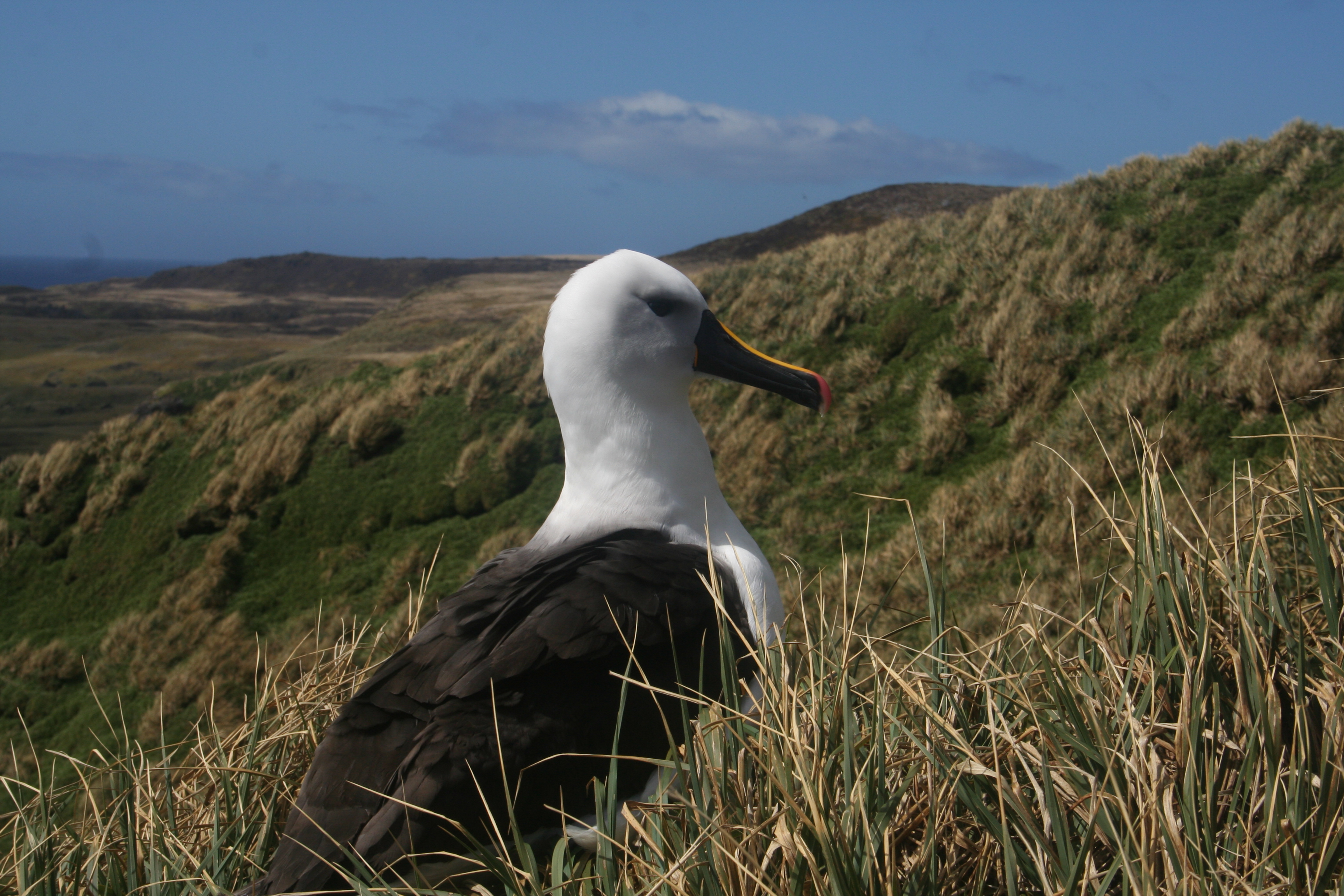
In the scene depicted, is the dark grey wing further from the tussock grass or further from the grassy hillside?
the grassy hillside

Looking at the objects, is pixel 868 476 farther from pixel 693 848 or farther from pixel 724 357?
pixel 693 848

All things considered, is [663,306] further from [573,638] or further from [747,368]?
[573,638]

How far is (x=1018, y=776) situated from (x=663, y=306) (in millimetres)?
1835

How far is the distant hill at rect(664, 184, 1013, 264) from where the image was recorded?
71.4 ft

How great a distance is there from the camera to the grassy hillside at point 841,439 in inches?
228

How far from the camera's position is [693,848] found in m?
1.50

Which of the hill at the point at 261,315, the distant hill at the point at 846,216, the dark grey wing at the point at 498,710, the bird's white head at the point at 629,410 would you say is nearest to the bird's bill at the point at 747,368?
the bird's white head at the point at 629,410

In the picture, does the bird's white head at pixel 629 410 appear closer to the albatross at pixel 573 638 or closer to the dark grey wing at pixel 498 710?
the albatross at pixel 573 638

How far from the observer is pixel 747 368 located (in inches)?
124

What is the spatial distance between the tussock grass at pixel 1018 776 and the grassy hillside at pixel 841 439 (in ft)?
8.56

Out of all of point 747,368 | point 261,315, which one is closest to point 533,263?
point 261,315

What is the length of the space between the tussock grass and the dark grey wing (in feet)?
0.40

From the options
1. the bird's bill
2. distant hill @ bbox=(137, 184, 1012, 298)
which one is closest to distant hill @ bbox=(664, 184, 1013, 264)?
distant hill @ bbox=(137, 184, 1012, 298)

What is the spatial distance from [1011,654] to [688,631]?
2.85ft
